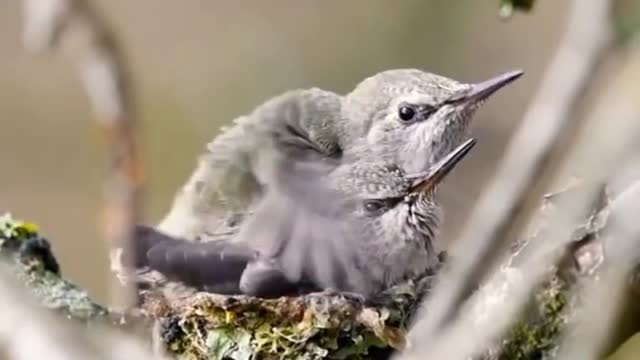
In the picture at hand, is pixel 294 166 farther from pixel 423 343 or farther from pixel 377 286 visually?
pixel 423 343

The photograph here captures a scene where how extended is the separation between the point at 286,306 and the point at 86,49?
68 cm

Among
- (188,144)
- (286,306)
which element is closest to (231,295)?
(286,306)

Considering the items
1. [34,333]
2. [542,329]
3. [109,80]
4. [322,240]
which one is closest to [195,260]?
[322,240]

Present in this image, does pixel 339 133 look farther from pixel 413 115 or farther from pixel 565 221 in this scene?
pixel 565 221

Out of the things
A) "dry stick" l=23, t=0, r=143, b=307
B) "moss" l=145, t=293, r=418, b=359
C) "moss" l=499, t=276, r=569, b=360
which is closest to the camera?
"dry stick" l=23, t=0, r=143, b=307

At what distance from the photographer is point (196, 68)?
2893 mm

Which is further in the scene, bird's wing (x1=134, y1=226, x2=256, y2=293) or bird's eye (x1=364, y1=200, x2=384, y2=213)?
bird's eye (x1=364, y1=200, x2=384, y2=213)

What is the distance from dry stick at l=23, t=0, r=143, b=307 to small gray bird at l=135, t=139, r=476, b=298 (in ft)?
2.16

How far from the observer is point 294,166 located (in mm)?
1571

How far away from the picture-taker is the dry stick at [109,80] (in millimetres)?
749

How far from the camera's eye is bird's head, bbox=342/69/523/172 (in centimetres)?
169

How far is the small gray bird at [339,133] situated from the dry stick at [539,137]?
1.02 meters

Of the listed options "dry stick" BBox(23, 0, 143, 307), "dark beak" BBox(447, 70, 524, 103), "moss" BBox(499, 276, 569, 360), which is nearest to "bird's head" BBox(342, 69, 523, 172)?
"dark beak" BBox(447, 70, 524, 103)

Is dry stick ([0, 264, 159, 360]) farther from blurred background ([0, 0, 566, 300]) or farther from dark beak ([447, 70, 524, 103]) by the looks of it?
blurred background ([0, 0, 566, 300])
